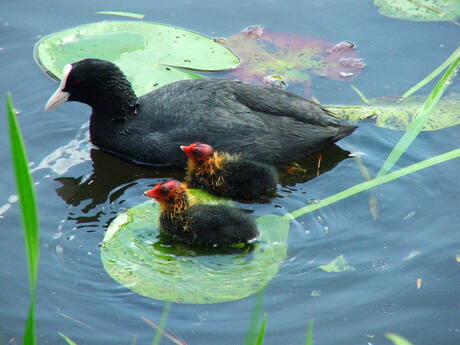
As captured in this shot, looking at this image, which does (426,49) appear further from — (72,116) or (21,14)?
(21,14)

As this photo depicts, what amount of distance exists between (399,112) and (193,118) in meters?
1.96

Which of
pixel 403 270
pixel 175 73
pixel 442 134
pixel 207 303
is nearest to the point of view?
pixel 207 303

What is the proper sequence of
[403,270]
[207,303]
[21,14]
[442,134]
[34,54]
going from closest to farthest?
[207,303], [403,270], [442,134], [34,54], [21,14]

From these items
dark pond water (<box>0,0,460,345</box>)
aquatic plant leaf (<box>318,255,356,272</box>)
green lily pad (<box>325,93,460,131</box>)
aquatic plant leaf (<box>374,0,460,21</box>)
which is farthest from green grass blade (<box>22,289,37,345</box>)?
aquatic plant leaf (<box>374,0,460,21</box>)

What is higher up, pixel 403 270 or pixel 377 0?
pixel 377 0

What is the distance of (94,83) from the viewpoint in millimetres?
6457

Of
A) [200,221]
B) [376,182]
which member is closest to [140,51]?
[200,221]

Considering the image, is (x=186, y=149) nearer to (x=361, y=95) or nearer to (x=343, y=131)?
(x=343, y=131)

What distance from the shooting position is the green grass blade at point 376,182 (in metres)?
4.89

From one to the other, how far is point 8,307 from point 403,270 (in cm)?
263

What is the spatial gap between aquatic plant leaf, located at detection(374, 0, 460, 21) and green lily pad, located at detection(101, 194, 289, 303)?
387 cm

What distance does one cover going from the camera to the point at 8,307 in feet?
15.6

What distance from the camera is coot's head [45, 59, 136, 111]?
6.43 meters

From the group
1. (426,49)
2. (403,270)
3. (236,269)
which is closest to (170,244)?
(236,269)
